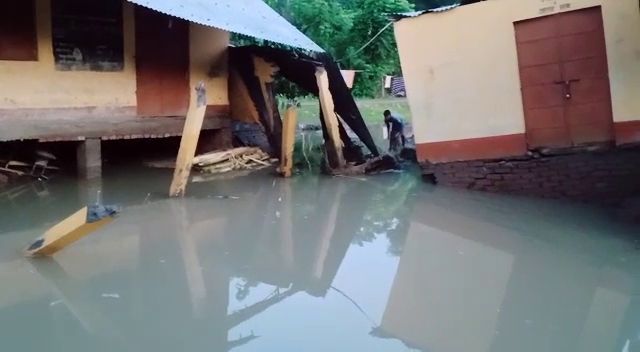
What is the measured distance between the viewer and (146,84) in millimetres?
11492

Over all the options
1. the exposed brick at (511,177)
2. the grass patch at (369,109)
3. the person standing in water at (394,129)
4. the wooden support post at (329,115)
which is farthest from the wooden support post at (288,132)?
the grass patch at (369,109)

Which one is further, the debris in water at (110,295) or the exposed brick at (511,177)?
the exposed brick at (511,177)

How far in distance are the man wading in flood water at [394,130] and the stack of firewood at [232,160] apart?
101 inches

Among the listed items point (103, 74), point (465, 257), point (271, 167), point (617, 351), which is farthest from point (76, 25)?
point (617, 351)

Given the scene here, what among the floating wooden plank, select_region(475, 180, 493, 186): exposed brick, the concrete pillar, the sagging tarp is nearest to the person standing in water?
the sagging tarp

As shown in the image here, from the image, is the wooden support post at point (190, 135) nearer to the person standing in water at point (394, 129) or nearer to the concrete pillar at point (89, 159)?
the concrete pillar at point (89, 159)

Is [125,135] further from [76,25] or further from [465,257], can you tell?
[465,257]

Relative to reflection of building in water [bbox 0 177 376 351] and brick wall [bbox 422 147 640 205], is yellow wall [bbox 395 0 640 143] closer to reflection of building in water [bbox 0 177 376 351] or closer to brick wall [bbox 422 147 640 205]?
brick wall [bbox 422 147 640 205]

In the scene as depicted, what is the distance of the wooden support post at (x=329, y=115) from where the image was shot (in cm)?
1154

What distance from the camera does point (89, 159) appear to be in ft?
34.4

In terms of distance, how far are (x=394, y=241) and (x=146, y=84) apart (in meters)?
6.01

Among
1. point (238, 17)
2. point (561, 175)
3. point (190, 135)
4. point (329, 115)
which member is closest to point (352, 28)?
point (238, 17)

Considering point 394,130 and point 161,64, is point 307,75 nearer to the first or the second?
point 394,130

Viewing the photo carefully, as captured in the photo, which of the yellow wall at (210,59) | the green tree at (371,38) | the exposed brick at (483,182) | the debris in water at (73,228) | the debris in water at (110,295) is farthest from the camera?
the green tree at (371,38)
